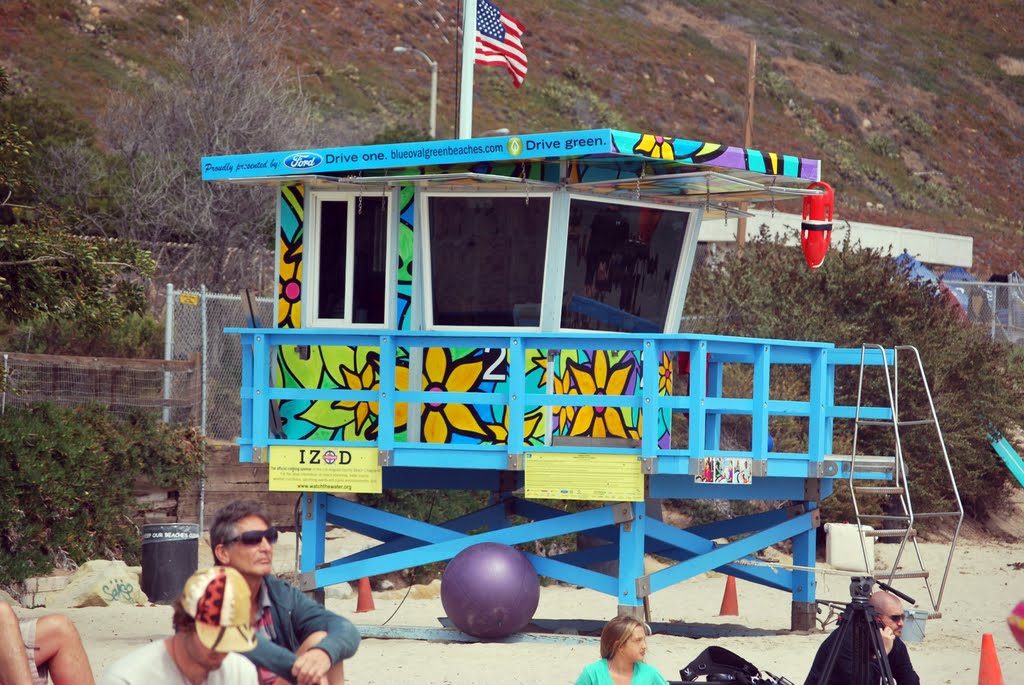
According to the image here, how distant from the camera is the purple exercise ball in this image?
11594 millimetres

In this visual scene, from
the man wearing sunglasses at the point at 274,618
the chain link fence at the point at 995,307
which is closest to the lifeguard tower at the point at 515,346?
the man wearing sunglasses at the point at 274,618

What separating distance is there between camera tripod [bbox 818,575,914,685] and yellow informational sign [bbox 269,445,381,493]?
206 inches

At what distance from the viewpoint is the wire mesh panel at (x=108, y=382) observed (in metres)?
17.3

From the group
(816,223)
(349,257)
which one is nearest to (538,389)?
(349,257)

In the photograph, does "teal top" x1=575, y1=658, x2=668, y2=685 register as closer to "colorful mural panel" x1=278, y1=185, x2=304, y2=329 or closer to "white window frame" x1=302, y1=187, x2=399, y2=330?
"white window frame" x1=302, y1=187, x2=399, y2=330

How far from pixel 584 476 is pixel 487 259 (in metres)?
2.16

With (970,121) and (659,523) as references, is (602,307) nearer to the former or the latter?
(659,523)

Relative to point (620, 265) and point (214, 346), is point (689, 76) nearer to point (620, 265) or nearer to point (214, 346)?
point (214, 346)

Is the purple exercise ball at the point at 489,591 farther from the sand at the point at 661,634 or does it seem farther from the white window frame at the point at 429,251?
the white window frame at the point at 429,251

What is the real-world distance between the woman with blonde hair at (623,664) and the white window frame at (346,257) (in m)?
5.72

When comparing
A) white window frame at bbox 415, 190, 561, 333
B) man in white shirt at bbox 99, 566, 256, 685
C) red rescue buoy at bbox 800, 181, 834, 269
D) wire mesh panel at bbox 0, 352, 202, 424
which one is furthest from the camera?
wire mesh panel at bbox 0, 352, 202, 424

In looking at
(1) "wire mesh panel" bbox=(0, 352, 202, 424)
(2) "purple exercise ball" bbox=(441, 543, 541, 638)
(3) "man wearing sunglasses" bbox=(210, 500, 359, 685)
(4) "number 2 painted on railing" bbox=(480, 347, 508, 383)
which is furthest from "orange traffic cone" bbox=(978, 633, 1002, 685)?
(1) "wire mesh panel" bbox=(0, 352, 202, 424)

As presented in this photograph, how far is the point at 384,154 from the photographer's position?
481 inches

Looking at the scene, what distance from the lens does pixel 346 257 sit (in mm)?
12836
